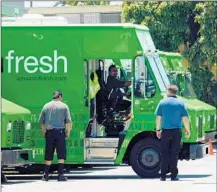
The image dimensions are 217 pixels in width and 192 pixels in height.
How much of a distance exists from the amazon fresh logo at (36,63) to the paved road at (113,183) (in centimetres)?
213

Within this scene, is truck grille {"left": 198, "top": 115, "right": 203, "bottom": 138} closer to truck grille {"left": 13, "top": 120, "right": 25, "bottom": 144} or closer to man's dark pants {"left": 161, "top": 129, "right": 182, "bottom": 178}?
man's dark pants {"left": 161, "top": 129, "right": 182, "bottom": 178}

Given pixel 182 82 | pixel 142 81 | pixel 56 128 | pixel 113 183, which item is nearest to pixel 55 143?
pixel 56 128

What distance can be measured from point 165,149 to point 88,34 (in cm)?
326

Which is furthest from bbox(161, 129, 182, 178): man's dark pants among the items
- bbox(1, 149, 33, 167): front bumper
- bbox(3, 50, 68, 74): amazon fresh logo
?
bbox(3, 50, 68, 74): amazon fresh logo

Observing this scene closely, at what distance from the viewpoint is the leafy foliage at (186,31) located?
38312mm

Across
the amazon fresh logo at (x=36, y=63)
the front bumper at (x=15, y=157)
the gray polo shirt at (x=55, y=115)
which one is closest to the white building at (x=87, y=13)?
the amazon fresh logo at (x=36, y=63)

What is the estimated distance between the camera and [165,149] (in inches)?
753

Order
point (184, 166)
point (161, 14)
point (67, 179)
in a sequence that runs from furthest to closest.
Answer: point (161, 14), point (184, 166), point (67, 179)

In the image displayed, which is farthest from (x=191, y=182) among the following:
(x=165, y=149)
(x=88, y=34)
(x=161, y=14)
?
(x=161, y=14)

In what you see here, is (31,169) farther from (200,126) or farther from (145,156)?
(200,126)

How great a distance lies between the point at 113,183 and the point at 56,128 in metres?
1.59

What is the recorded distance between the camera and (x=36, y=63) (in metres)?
21.0

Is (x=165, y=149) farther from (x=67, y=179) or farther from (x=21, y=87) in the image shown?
(x=21, y=87)

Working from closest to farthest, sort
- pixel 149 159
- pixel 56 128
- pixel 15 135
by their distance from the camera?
pixel 15 135 → pixel 56 128 → pixel 149 159
